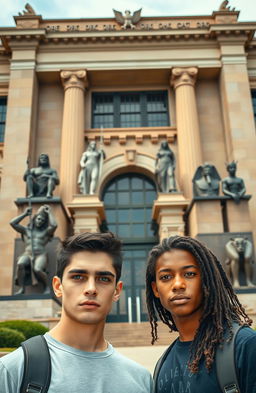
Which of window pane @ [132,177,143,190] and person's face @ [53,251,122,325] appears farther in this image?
window pane @ [132,177,143,190]

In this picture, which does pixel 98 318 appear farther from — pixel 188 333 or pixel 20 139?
pixel 20 139

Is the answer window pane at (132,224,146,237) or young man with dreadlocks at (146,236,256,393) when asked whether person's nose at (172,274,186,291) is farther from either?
window pane at (132,224,146,237)

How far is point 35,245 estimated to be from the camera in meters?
17.6

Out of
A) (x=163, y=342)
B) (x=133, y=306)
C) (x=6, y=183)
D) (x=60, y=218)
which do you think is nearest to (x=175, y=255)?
(x=163, y=342)

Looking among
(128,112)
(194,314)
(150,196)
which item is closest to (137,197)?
(150,196)

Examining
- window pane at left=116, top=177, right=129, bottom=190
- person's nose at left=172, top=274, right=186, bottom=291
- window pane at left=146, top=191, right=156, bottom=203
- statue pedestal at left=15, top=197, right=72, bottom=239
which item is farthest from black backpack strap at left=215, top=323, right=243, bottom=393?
window pane at left=116, top=177, right=129, bottom=190

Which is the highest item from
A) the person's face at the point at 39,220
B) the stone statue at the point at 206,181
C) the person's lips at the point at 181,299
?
the stone statue at the point at 206,181

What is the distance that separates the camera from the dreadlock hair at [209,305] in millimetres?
2467

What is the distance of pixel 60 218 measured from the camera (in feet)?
67.0

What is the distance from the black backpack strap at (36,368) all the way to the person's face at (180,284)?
3.05ft

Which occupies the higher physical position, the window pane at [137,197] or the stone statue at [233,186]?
the window pane at [137,197]

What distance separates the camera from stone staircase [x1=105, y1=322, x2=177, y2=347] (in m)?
13.6

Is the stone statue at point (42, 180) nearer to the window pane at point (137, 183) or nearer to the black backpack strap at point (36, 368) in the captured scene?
the window pane at point (137, 183)

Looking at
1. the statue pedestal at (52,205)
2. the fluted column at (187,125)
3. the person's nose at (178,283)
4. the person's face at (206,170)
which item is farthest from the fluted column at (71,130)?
the person's nose at (178,283)
